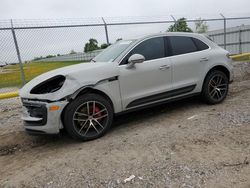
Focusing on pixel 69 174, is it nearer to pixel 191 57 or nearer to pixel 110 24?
pixel 191 57

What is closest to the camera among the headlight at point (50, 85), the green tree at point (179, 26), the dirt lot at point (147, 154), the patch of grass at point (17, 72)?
the dirt lot at point (147, 154)

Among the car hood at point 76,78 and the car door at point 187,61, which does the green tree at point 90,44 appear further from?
the car hood at point 76,78

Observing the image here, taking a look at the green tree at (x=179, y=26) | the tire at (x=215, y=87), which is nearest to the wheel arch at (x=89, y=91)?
the tire at (x=215, y=87)

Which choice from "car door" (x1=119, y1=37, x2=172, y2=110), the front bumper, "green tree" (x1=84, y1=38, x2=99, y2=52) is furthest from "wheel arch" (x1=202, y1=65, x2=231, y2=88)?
"green tree" (x1=84, y1=38, x2=99, y2=52)

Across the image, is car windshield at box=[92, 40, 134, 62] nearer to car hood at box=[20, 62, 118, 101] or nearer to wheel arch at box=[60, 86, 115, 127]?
car hood at box=[20, 62, 118, 101]

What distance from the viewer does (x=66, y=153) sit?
163 inches

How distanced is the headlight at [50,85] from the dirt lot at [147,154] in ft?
3.20

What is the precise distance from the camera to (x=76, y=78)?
4391 millimetres

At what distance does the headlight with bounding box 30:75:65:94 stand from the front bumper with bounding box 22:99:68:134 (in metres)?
0.20

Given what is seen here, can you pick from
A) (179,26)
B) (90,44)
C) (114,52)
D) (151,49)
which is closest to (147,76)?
(151,49)

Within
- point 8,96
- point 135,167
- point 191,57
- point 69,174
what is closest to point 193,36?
point 191,57

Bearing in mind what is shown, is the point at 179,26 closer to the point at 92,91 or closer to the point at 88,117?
the point at 92,91

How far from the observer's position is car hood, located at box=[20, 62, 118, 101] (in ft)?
13.9

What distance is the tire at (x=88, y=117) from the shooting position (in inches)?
169
